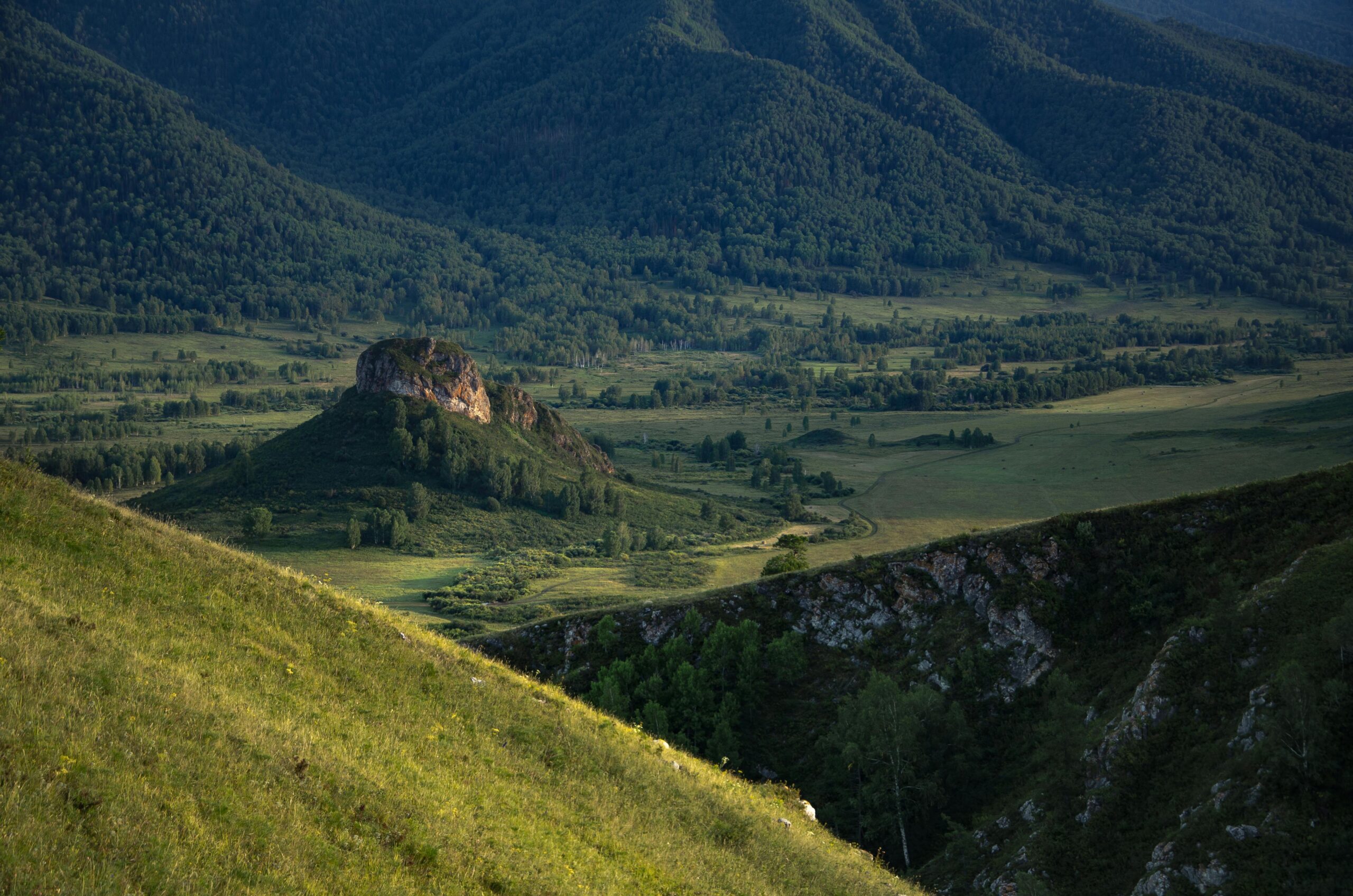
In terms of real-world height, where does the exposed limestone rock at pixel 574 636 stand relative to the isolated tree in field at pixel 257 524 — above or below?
above

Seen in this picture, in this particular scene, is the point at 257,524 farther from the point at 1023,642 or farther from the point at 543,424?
the point at 1023,642

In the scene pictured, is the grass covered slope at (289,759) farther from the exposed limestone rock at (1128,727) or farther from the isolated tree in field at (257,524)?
the isolated tree in field at (257,524)

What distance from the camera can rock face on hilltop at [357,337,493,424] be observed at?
498ft

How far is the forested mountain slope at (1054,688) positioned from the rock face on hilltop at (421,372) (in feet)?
305

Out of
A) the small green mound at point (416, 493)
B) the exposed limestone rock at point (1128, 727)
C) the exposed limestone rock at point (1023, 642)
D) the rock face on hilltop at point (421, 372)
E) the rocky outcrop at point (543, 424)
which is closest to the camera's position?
the exposed limestone rock at point (1128, 727)

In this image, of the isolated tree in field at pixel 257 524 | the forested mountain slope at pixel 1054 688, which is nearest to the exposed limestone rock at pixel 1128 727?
the forested mountain slope at pixel 1054 688

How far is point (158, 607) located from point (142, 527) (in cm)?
746

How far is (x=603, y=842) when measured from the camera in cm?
2992

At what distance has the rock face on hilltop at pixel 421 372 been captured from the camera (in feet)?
498

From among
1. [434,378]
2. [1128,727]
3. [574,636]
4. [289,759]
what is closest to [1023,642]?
[1128,727]

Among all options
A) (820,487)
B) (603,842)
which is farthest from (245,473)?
(603,842)

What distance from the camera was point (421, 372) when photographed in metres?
152

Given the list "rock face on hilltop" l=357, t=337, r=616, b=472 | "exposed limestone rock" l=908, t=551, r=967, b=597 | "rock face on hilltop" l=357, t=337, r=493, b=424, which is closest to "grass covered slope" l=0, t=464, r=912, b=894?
"exposed limestone rock" l=908, t=551, r=967, b=597

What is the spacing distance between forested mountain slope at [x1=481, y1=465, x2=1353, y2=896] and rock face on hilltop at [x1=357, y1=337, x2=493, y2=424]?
92.8 metres
